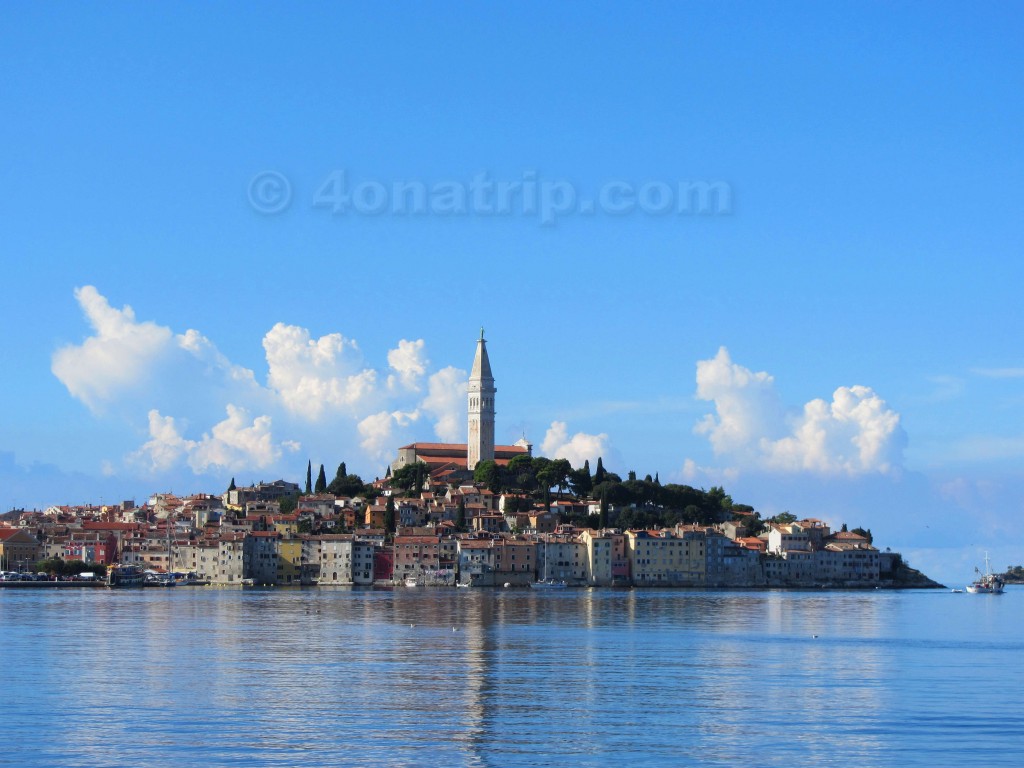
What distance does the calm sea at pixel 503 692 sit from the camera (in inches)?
878

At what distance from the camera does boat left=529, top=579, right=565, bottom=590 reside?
A: 93.8m

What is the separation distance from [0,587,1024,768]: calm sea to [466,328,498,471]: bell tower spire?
60970 millimetres

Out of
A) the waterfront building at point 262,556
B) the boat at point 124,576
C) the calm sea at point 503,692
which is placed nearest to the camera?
the calm sea at point 503,692

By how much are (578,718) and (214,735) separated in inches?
247

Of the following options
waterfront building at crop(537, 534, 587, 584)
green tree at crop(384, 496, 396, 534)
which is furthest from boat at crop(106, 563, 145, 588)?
waterfront building at crop(537, 534, 587, 584)

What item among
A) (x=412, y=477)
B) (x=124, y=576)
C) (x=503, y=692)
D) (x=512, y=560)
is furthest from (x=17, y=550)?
(x=503, y=692)

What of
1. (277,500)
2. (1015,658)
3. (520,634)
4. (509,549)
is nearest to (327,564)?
(509,549)

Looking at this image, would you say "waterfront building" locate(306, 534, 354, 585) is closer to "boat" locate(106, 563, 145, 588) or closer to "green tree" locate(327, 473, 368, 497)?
"boat" locate(106, 563, 145, 588)

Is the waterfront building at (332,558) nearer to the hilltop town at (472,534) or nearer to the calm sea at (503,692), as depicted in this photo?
the hilltop town at (472,534)

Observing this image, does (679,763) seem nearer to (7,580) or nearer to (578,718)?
(578,718)

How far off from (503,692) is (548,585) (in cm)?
6744

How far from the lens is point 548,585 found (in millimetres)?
95875

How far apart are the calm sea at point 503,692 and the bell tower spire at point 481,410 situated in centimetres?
6097

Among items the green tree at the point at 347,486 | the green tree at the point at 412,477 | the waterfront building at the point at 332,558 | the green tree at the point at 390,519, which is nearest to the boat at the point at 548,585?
the green tree at the point at 390,519
